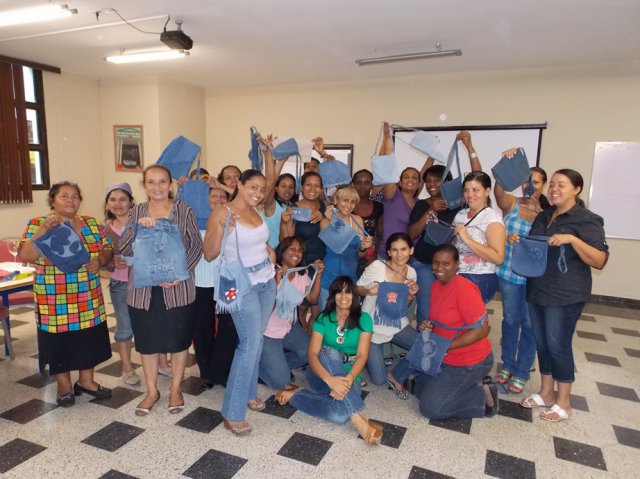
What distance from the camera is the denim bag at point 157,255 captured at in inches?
92.2

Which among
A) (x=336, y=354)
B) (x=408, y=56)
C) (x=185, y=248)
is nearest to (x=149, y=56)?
(x=408, y=56)

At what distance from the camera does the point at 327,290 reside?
3084mm

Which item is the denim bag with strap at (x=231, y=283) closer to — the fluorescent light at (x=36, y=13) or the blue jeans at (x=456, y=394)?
the blue jeans at (x=456, y=394)

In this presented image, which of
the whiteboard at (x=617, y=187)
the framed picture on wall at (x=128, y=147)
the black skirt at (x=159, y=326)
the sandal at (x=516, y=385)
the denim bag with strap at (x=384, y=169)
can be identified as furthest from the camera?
the framed picture on wall at (x=128, y=147)

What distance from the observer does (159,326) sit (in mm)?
2514

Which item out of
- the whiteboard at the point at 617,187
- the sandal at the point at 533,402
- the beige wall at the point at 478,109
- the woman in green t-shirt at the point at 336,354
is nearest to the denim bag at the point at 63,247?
the woman in green t-shirt at the point at 336,354

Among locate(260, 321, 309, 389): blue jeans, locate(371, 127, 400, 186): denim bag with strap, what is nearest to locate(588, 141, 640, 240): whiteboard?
locate(371, 127, 400, 186): denim bag with strap

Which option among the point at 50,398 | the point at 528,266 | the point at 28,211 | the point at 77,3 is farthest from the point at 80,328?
the point at 28,211

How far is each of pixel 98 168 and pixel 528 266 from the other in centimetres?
662

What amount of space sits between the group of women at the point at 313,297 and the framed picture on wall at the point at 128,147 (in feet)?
13.7

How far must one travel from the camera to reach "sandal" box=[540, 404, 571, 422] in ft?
8.84

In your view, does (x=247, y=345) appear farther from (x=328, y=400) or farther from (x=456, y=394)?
(x=456, y=394)

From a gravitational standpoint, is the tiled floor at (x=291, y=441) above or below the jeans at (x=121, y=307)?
below

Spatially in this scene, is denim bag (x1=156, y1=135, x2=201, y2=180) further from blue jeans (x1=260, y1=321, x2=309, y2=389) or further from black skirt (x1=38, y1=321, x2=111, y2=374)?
blue jeans (x1=260, y1=321, x2=309, y2=389)
